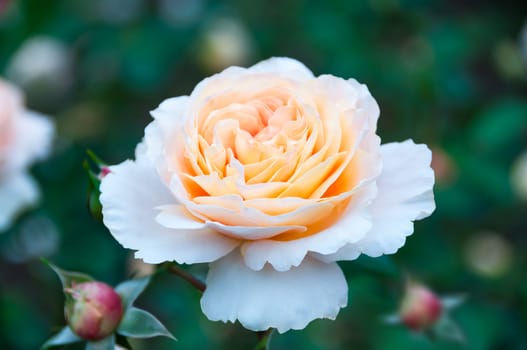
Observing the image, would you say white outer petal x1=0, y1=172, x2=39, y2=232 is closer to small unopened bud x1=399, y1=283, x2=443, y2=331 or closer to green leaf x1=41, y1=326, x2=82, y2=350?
green leaf x1=41, y1=326, x2=82, y2=350

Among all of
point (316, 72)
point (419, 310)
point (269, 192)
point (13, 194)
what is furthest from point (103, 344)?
point (316, 72)

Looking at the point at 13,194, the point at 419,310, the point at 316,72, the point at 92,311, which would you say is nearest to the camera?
the point at 92,311

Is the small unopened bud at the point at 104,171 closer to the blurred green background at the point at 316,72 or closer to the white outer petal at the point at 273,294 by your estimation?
the white outer petal at the point at 273,294

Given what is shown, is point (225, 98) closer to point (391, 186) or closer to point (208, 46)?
point (391, 186)

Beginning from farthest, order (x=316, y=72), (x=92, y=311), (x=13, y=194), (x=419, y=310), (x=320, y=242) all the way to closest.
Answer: (x=316, y=72) < (x=13, y=194) < (x=419, y=310) < (x=92, y=311) < (x=320, y=242)

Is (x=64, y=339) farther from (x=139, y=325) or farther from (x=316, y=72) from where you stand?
(x=316, y=72)

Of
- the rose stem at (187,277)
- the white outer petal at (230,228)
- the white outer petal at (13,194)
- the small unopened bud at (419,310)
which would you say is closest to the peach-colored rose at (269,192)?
the white outer petal at (230,228)
